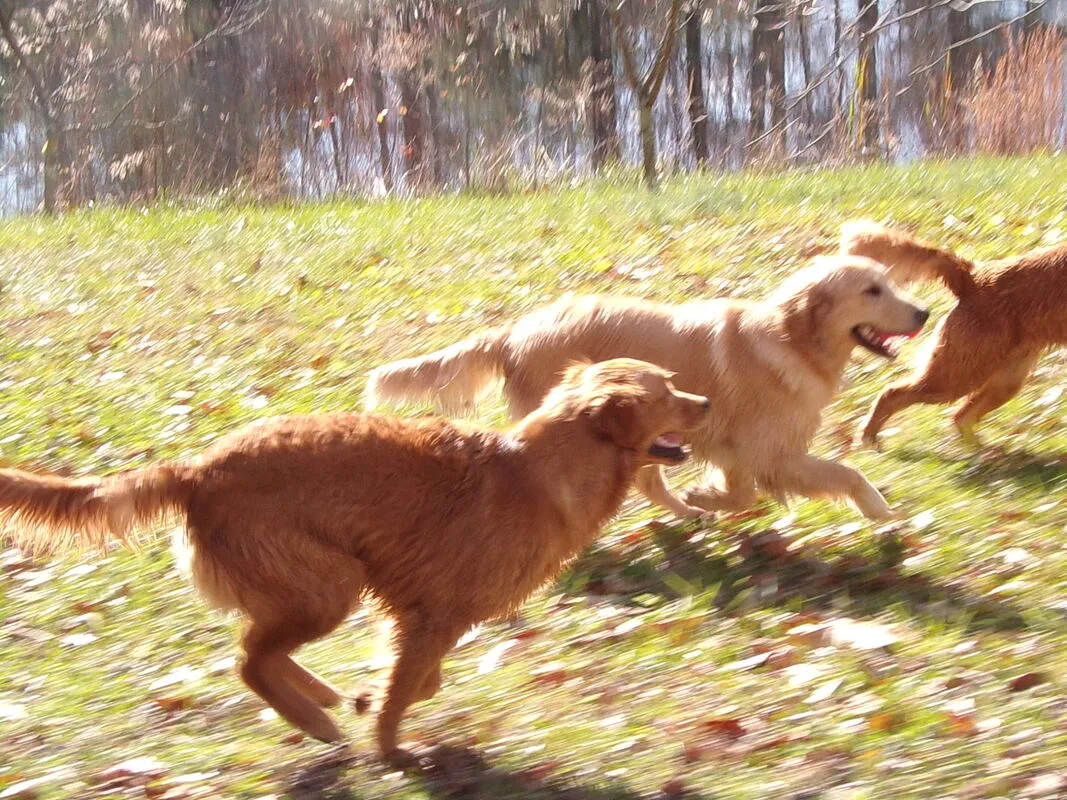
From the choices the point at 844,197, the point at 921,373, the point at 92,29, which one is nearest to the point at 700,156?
the point at 844,197

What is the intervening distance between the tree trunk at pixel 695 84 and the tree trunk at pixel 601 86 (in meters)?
1.22

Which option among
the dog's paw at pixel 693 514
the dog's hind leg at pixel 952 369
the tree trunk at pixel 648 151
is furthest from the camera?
the tree trunk at pixel 648 151

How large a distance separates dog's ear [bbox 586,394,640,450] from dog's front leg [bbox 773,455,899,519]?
4.93 feet

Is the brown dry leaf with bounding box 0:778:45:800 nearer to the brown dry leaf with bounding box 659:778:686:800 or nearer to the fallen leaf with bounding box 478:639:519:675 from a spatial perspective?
the fallen leaf with bounding box 478:639:519:675

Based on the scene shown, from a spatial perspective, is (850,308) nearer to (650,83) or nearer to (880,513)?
(880,513)

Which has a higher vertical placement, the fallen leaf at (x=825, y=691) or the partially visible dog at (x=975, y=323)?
the partially visible dog at (x=975, y=323)

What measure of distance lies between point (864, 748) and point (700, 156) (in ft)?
53.2

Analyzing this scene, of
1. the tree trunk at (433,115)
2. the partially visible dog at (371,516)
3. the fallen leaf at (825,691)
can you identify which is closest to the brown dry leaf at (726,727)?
the fallen leaf at (825,691)

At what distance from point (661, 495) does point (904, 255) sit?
1.71 meters

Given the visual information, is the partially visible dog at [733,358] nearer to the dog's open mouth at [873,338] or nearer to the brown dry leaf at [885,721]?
the dog's open mouth at [873,338]

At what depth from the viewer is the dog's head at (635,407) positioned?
173 inches

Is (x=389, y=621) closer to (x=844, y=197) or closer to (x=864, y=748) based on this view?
(x=864, y=748)

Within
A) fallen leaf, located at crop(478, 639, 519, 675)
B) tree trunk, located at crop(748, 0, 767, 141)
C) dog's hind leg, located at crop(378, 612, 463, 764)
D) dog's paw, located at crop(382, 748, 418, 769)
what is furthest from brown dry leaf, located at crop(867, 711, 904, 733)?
tree trunk, located at crop(748, 0, 767, 141)

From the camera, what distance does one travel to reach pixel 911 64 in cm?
2036
